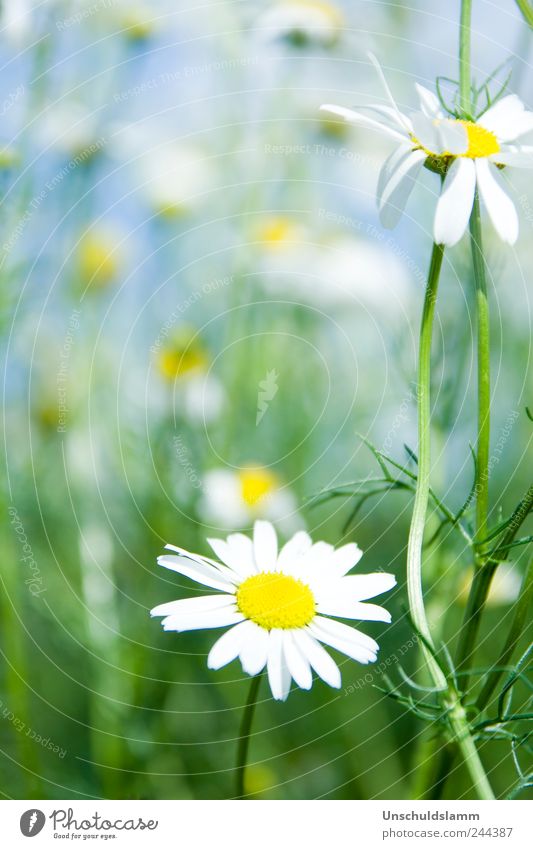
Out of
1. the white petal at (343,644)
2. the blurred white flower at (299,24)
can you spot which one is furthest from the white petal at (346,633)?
the blurred white flower at (299,24)

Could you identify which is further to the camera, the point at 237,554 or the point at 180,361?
the point at 180,361

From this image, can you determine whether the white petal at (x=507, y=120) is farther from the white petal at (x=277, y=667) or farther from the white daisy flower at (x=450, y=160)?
the white petal at (x=277, y=667)

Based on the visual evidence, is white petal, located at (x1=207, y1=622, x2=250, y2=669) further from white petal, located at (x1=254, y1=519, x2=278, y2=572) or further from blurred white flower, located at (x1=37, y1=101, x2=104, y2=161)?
blurred white flower, located at (x1=37, y1=101, x2=104, y2=161)

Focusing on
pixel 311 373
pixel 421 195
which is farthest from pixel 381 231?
pixel 311 373

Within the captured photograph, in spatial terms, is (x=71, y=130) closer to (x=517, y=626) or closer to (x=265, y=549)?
(x=265, y=549)

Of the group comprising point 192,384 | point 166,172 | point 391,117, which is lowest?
point 391,117

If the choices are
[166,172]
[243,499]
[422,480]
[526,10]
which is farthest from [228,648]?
[166,172]
